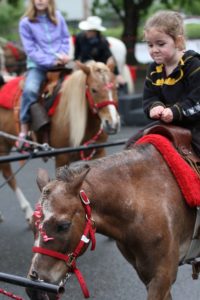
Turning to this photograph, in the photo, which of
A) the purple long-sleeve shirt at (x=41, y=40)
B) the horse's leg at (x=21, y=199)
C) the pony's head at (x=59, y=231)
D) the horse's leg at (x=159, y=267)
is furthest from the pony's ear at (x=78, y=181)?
the purple long-sleeve shirt at (x=41, y=40)

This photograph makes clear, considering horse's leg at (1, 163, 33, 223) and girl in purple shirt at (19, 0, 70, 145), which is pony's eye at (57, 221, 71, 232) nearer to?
horse's leg at (1, 163, 33, 223)

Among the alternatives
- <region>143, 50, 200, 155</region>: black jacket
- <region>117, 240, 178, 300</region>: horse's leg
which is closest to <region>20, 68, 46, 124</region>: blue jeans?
<region>143, 50, 200, 155</region>: black jacket

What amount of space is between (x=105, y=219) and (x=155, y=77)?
3.02 ft

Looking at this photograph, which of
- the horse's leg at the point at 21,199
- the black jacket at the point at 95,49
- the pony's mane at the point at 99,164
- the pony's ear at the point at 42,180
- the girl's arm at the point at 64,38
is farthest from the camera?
the black jacket at the point at 95,49

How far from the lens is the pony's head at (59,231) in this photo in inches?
100

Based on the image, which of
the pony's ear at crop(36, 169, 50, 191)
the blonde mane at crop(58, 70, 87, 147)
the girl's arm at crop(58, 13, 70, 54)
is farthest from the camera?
the girl's arm at crop(58, 13, 70, 54)

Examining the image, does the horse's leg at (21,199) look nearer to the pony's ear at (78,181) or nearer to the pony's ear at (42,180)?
the pony's ear at (42,180)

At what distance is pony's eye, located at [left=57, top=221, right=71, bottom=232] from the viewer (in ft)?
8.34

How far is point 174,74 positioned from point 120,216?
841mm

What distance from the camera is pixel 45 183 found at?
2.77 m

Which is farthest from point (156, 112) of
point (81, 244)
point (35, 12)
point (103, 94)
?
point (35, 12)

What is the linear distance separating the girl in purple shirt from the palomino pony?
366mm

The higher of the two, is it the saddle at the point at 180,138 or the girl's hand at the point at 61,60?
the saddle at the point at 180,138

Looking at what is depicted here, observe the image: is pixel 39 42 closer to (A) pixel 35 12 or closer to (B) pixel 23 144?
(A) pixel 35 12
